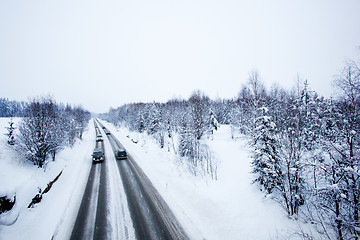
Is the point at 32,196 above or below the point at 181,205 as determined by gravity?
above

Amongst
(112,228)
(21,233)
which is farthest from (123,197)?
(21,233)

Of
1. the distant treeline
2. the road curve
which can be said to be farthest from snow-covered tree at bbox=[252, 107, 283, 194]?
the road curve

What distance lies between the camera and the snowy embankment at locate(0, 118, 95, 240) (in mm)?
7129

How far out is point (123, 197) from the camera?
10.4 m

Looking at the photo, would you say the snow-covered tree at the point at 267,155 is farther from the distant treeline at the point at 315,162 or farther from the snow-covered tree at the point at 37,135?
the snow-covered tree at the point at 37,135

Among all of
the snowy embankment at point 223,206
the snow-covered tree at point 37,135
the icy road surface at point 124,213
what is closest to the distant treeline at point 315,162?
the snowy embankment at point 223,206

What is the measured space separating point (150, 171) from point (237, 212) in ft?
32.2

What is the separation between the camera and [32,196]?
904 cm

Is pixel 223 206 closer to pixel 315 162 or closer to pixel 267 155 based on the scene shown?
pixel 267 155

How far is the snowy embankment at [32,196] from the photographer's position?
7.13 metres

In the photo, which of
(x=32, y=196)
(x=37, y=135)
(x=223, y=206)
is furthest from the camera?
(x=37, y=135)

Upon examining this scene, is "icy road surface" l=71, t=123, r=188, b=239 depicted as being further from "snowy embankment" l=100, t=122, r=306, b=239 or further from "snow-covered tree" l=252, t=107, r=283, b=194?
"snow-covered tree" l=252, t=107, r=283, b=194

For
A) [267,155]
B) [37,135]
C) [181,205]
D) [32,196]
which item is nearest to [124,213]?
[181,205]

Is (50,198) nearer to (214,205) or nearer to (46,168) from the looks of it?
(46,168)
